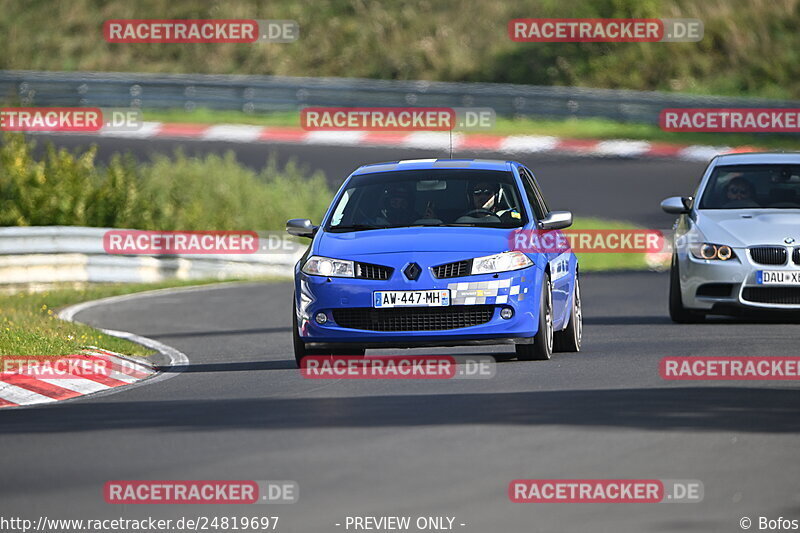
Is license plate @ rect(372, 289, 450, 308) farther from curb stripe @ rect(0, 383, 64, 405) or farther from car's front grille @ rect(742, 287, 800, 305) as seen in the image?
car's front grille @ rect(742, 287, 800, 305)

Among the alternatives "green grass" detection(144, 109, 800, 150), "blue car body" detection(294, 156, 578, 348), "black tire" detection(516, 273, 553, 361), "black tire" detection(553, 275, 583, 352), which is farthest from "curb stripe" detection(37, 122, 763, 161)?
"blue car body" detection(294, 156, 578, 348)

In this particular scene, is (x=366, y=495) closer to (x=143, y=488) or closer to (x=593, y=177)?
(x=143, y=488)

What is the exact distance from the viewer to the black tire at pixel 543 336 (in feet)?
41.8

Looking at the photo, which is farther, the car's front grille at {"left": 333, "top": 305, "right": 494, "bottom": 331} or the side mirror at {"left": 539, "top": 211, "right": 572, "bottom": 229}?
the side mirror at {"left": 539, "top": 211, "right": 572, "bottom": 229}

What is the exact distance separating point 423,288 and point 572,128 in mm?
24444

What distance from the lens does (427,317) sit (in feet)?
40.8

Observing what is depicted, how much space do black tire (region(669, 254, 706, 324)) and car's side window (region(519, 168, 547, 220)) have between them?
258 cm

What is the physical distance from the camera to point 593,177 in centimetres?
3167

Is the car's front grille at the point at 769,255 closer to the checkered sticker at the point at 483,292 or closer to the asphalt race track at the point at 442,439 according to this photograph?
the asphalt race track at the point at 442,439

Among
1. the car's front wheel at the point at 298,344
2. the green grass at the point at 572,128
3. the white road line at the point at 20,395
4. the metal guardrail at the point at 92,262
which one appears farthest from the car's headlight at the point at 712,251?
the green grass at the point at 572,128

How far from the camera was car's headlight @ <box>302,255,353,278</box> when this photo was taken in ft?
41.4

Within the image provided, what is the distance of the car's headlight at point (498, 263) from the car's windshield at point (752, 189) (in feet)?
14.4

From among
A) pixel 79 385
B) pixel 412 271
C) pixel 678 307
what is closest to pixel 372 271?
pixel 412 271

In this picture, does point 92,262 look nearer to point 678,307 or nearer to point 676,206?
point 678,307
